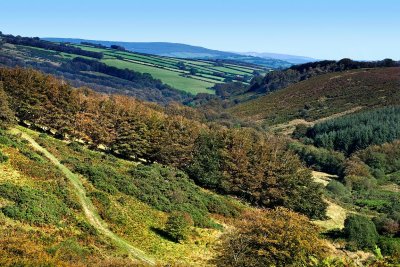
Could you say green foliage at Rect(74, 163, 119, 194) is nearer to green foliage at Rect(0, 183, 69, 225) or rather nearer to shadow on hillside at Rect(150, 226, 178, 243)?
shadow on hillside at Rect(150, 226, 178, 243)

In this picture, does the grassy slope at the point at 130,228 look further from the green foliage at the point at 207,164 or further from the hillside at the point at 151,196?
the green foliage at the point at 207,164

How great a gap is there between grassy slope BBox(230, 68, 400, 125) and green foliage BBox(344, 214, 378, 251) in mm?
105557

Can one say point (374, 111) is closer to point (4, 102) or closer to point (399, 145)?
point (399, 145)

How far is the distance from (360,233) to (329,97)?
128906mm

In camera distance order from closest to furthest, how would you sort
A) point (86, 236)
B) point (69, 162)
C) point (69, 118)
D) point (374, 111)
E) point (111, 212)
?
point (86, 236), point (111, 212), point (69, 162), point (69, 118), point (374, 111)

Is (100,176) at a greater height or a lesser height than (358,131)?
greater

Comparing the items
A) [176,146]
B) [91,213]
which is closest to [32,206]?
[91,213]

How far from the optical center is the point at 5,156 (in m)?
37.2

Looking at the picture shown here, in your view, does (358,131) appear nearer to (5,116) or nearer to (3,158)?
(5,116)

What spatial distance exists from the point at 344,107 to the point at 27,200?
13892 centimetres

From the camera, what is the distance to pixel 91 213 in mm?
35438

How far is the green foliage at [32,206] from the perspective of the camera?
29.3 meters

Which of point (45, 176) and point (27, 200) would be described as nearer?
point (27, 200)

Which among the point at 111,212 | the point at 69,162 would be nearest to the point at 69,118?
the point at 69,162
